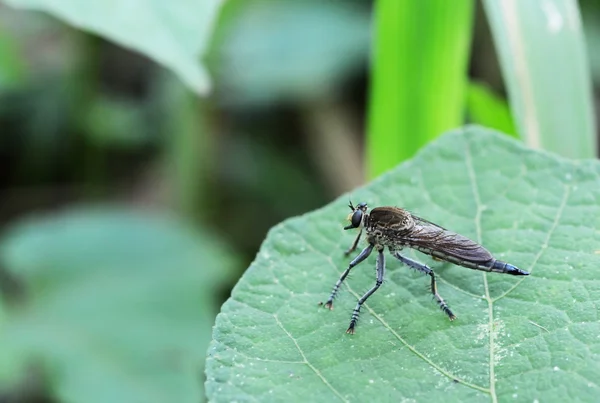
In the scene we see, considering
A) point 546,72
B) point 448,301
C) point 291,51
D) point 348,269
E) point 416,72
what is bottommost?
point 448,301

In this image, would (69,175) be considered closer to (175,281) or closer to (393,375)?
(175,281)

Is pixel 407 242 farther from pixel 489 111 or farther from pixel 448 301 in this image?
pixel 489 111

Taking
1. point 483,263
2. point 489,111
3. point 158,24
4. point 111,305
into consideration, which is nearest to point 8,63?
point 111,305

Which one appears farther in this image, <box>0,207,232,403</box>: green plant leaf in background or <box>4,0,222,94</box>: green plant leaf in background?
<box>0,207,232,403</box>: green plant leaf in background

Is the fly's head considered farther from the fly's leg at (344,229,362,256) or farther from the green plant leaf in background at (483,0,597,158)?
the green plant leaf in background at (483,0,597,158)

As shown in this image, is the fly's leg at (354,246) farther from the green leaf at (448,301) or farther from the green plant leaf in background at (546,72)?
the green plant leaf in background at (546,72)

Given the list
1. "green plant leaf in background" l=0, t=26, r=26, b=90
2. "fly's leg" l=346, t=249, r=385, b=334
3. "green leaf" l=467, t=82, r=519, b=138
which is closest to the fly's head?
"fly's leg" l=346, t=249, r=385, b=334

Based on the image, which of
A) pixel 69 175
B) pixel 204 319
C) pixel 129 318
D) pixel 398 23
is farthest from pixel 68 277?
pixel 398 23
